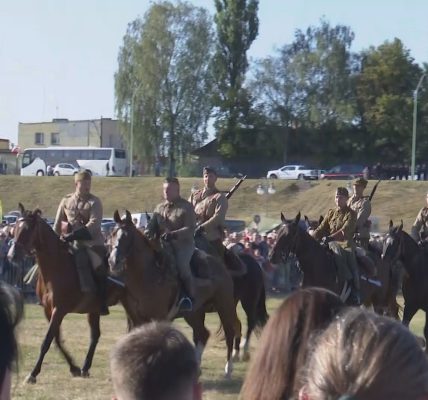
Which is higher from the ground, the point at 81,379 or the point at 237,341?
the point at 237,341

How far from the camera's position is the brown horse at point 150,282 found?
12914mm

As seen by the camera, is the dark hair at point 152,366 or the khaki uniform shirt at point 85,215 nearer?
the dark hair at point 152,366

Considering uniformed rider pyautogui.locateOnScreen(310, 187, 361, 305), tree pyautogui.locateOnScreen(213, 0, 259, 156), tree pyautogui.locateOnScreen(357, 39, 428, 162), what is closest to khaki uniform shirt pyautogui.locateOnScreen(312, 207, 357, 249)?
uniformed rider pyautogui.locateOnScreen(310, 187, 361, 305)

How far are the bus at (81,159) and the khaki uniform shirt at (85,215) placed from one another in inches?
2597

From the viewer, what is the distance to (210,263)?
14.3 m

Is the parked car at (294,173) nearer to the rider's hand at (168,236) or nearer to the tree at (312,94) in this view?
the tree at (312,94)

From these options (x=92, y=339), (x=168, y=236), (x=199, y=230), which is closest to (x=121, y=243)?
(x=168, y=236)

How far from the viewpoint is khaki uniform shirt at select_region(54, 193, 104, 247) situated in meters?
13.8

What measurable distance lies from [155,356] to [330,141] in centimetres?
7918

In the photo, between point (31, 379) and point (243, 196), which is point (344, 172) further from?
point (31, 379)

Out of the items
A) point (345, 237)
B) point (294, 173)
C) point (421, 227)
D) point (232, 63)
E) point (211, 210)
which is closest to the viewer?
point (211, 210)

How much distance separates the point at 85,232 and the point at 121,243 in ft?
3.26

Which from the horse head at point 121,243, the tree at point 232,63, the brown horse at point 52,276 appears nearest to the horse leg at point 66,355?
the brown horse at point 52,276

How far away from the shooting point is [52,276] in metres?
13.4
